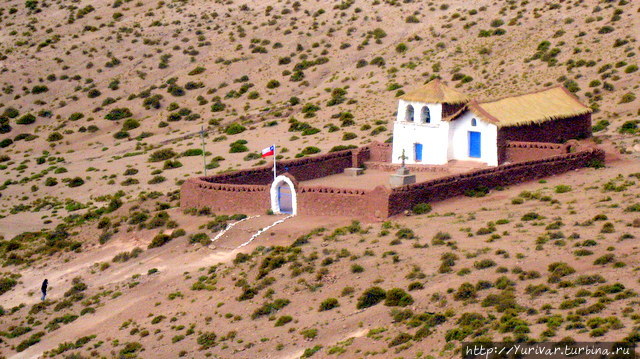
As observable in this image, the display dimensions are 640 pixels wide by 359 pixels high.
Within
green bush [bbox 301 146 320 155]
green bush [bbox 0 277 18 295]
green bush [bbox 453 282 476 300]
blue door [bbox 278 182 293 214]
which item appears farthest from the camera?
green bush [bbox 301 146 320 155]

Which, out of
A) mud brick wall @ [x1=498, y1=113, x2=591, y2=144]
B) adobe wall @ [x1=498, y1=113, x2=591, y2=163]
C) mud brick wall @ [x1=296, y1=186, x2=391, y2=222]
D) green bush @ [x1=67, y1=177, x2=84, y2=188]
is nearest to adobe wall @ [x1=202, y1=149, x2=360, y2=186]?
mud brick wall @ [x1=296, y1=186, x2=391, y2=222]

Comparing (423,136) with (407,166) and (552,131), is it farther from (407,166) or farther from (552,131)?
(552,131)

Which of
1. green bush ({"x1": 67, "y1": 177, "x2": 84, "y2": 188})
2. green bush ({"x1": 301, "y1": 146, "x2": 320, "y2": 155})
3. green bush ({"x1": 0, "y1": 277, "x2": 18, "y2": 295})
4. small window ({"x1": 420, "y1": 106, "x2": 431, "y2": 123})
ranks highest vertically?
small window ({"x1": 420, "y1": 106, "x2": 431, "y2": 123})

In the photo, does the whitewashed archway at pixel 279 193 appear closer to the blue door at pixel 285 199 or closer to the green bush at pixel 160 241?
the blue door at pixel 285 199

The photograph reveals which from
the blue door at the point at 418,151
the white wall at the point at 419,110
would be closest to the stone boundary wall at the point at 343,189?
the blue door at the point at 418,151

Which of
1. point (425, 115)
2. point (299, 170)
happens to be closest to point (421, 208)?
point (299, 170)

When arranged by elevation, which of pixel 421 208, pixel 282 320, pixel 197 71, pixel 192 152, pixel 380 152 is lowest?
pixel 282 320

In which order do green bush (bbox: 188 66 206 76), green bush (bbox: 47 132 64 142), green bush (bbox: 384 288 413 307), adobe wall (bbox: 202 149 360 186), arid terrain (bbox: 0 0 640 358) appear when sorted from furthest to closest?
green bush (bbox: 188 66 206 76), green bush (bbox: 47 132 64 142), adobe wall (bbox: 202 149 360 186), green bush (bbox: 384 288 413 307), arid terrain (bbox: 0 0 640 358)

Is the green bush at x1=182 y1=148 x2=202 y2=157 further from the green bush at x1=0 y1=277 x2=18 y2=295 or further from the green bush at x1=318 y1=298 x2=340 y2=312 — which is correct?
the green bush at x1=318 y1=298 x2=340 y2=312
